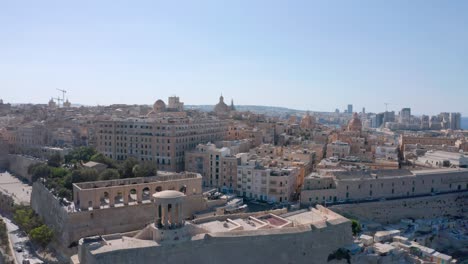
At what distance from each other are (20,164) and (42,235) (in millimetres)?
27655

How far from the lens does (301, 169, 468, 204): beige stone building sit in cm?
4059

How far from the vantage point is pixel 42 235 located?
3194 cm

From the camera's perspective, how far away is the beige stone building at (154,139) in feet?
166

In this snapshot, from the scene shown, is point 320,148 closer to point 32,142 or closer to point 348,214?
point 348,214

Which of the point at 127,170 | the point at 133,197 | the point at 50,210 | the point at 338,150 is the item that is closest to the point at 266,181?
the point at 133,197

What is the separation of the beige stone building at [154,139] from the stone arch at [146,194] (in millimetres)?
15633

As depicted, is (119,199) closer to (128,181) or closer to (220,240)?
(128,181)

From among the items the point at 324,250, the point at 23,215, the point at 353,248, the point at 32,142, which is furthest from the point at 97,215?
the point at 32,142

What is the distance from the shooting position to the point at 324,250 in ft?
93.4

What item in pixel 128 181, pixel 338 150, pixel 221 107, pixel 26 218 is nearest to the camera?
pixel 128 181

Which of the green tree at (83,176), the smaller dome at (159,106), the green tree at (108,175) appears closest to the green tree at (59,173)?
the green tree at (83,176)

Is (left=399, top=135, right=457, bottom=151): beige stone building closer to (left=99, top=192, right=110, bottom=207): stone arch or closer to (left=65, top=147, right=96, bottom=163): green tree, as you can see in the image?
(left=65, top=147, right=96, bottom=163): green tree

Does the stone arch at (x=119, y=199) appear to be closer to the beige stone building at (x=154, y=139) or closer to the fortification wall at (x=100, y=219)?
the fortification wall at (x=100, y=219)

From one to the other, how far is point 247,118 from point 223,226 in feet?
214
